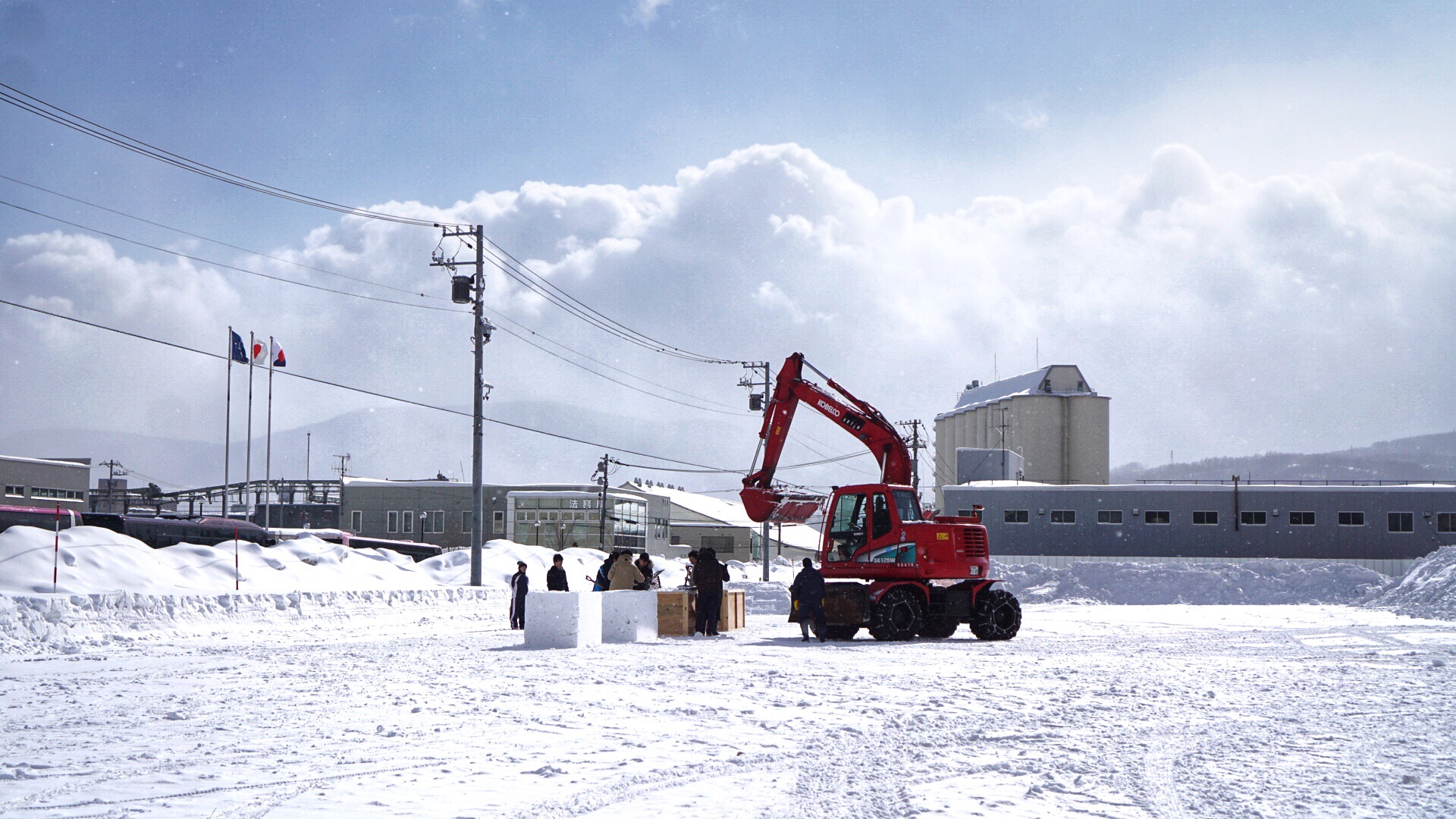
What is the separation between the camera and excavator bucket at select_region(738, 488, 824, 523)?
24875mm

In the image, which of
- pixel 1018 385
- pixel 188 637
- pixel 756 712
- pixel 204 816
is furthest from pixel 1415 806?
pixel 1018 385

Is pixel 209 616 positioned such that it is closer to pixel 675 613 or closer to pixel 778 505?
pixel 675 613

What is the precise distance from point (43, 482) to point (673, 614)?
224ft

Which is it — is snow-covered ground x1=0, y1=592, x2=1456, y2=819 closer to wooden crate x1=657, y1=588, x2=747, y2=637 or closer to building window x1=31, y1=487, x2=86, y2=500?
wooden crate x1=657, y1=588, x2=747, y2=637

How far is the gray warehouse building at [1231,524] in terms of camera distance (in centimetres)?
5269

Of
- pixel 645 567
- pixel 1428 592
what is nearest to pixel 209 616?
pixel 645 567

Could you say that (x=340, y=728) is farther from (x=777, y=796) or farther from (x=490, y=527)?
(x=490, y=527)

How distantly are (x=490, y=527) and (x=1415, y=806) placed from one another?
264ft

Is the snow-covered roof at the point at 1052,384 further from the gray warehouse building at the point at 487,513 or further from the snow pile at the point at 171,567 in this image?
the snow pile at the point at 171,567

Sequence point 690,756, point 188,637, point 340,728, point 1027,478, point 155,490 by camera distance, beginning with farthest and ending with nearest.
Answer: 1. point 155,490
2. point 1027,478
3. point 188,637
4. point 340,728
5. point 690,756

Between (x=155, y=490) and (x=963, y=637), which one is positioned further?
(x=155, y=490)

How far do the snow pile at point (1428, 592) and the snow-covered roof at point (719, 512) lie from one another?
7673cm

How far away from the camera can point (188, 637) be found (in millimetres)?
21000

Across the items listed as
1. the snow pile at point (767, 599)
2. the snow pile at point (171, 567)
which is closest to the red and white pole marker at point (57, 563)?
the snow pile at point (171, 567)
